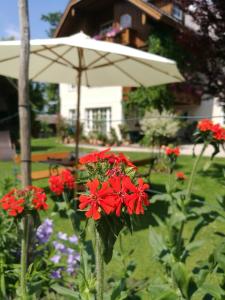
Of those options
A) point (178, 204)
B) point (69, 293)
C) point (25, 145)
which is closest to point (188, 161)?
point (178, 204)

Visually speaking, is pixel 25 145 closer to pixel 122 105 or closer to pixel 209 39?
pixel 209 39

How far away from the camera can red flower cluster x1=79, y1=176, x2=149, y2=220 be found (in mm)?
1057

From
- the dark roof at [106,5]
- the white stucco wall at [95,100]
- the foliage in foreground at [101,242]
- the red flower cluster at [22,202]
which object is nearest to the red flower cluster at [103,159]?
the foliage in foreground at [101,242]

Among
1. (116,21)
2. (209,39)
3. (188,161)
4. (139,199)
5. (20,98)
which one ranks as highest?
(116,21)

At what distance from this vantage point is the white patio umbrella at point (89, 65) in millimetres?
4688

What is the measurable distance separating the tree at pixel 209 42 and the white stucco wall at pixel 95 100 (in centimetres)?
1207

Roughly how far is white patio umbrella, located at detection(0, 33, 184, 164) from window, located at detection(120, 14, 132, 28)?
1437 centimetres

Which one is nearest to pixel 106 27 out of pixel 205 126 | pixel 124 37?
pixel 124 37

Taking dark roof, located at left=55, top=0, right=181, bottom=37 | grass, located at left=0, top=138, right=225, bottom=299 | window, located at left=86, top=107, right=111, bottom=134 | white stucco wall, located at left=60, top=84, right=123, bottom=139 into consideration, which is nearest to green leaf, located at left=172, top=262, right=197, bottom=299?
grass, located at left=0, top=138, right=225, bottom=299

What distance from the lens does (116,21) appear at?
20.8 metres

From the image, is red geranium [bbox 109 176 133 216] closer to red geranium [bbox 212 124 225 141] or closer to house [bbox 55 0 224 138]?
red geranium [bbox 212 124 225 141]

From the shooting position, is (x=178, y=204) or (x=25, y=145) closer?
(x=25, y=145)

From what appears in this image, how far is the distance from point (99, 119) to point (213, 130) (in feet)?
→ 64.4

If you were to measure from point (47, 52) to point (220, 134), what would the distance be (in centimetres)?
339
